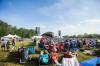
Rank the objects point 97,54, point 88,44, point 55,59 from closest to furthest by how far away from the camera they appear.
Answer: point 55,59 → point 97,54 → point 88,44

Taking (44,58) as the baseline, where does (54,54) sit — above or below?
above

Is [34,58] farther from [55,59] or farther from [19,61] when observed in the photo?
[55,59]

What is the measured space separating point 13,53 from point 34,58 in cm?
308

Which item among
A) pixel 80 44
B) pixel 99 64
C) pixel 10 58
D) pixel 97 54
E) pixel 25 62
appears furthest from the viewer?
pixel 80 44

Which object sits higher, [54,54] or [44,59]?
[54,54]

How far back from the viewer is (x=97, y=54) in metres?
26.0

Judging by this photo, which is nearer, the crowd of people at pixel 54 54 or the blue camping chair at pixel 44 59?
the crowd of people at pixel 54 54

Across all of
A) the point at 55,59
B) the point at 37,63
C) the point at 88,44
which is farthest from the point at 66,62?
the point at 88,44

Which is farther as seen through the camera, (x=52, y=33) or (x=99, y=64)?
(x=52, y=33)

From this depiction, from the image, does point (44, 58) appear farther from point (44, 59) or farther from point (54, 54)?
point (54, 54)

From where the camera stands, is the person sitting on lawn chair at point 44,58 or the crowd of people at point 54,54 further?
the person sitting on lawn chair at point 44,58

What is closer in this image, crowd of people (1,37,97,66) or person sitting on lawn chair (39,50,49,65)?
crowd of people (1,37,97,66)

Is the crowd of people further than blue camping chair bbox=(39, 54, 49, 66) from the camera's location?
No

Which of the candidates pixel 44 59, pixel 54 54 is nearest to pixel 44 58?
pixel 44 59
